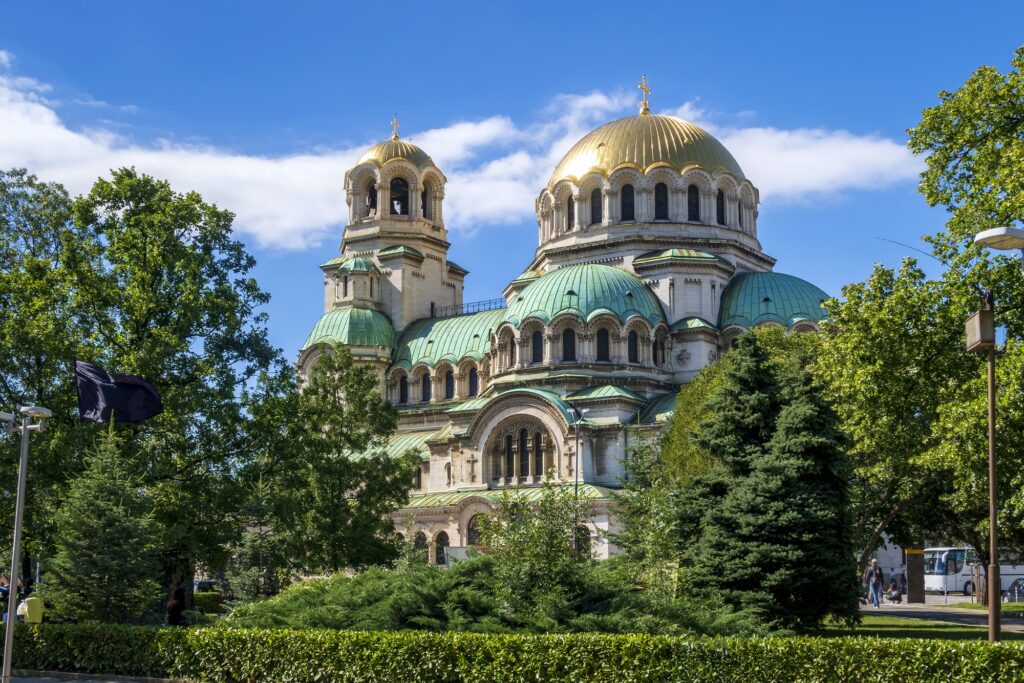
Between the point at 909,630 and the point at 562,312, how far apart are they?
2849 centimetres

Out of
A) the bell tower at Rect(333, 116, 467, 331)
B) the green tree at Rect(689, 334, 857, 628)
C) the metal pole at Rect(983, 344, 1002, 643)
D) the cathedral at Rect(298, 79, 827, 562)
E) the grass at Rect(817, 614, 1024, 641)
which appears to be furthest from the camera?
the bell tower at Rect(333, 116, 467, 331)

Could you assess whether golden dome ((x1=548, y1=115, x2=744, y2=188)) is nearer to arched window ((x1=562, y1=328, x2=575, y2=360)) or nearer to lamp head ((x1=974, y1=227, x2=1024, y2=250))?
arched window ((x1=562, y1=328, x2=575, y2=360))

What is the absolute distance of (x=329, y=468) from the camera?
3253 centimetres

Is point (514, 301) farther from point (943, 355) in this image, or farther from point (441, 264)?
point (943, 355)

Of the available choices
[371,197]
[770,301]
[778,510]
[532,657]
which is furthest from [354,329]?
[532,657]

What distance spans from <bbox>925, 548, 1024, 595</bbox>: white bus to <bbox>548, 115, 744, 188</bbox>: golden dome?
22003mm

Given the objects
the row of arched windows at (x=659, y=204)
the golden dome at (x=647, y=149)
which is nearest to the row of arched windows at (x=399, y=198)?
the golden dome at (x=647, y=149)

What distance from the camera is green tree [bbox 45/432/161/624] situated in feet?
79.4

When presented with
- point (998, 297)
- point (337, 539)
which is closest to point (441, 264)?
point (337, 539)

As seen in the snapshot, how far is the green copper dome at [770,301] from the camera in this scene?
5722 centimetres

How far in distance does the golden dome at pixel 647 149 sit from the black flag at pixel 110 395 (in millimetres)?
39469

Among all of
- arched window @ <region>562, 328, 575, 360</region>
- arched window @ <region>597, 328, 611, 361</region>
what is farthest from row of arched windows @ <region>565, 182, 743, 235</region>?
arched window @ <region>562, 328, 575, 360</region>

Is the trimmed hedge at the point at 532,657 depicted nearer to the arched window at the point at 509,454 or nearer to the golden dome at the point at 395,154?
the arched window at the point at 509,454

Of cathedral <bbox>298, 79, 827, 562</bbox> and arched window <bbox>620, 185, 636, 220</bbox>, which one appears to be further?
arched window <bbox>620, 185, 636, 220</bbox>
